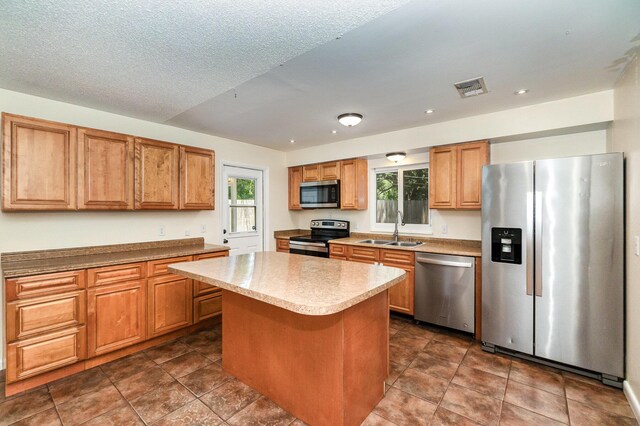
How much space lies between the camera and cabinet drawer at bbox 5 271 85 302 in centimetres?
213

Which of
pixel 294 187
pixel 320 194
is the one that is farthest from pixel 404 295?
pixel 294 187

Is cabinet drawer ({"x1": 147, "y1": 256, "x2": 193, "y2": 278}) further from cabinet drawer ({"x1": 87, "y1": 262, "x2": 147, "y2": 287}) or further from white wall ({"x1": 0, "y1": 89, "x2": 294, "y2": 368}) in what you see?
white wall ({"x1": 0, "y1": 89, "x2": 294, "y2": 368})

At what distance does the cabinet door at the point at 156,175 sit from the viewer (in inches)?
121

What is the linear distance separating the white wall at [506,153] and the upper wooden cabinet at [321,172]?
59 centimetres

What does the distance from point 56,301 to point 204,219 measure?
1.88 metres

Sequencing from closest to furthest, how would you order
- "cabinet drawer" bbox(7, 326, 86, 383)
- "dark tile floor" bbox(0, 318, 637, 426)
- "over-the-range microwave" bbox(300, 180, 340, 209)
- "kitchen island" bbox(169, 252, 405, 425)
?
"kitchen island" bbox(169, 252, 405, 425), "dark tile floor" bbox(0, 318, 637, 426), "cabinet drawer" bbox(7, 326, 86, 383), "over-the-range microwave" bbox(300, 180, 340, 209)

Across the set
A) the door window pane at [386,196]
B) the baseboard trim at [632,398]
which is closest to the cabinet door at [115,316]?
the door window pane at [386,196]

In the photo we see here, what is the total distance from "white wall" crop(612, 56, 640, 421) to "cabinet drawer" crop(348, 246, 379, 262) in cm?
231

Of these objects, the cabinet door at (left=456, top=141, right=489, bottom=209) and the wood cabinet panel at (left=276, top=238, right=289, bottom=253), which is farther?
the wood cabinet panel at (left=276, top=238, right=289, bottom=253)

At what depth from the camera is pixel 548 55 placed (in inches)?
79.6

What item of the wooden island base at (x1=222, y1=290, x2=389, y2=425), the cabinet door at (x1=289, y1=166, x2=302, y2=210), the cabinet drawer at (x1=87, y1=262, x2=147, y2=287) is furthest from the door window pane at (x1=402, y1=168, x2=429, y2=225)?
the cabinet drawer at (x1=87, y1=262, x2=147, y2=287)

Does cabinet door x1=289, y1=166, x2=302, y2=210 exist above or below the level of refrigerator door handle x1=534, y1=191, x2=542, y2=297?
above

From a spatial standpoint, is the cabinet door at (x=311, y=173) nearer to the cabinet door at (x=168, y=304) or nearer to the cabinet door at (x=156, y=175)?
the cabinet door at (x=156, y=175)

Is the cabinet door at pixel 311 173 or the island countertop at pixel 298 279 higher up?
the cabinet door at pixel 311 173
